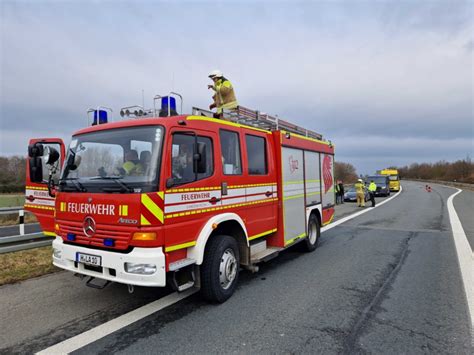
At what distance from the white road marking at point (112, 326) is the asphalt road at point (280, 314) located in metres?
0.10

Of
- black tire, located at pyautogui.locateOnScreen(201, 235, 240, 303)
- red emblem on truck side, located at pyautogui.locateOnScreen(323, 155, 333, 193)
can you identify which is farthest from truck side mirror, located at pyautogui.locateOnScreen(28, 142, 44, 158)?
red emblem on truck side, located at pyautogui.locateOnScreen(323, 155, 333, 193)

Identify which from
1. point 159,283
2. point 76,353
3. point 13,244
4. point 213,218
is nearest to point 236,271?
point 213,218

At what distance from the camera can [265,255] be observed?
554 cm

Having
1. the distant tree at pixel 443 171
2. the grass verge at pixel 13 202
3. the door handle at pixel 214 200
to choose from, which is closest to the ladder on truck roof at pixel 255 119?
the door handle at pixel 214 200

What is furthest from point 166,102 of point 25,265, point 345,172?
point 345,172

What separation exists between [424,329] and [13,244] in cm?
722

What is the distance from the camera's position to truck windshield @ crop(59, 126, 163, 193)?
3691mm

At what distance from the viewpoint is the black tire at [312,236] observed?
7.35m

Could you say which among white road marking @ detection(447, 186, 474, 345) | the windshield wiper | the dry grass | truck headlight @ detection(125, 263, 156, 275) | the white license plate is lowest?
white road marking @ detection(447, 186, 474, 345)

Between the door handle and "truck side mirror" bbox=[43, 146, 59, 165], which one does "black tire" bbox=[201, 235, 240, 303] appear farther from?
"truck side mirror" bbox=[43, 146, 59, 165]

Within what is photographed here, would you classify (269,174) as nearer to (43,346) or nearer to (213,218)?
(213,218)

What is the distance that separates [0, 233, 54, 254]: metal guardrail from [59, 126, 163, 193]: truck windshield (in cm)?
278

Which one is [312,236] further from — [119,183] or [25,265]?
[25,265]

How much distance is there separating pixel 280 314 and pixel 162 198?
2096 mm
